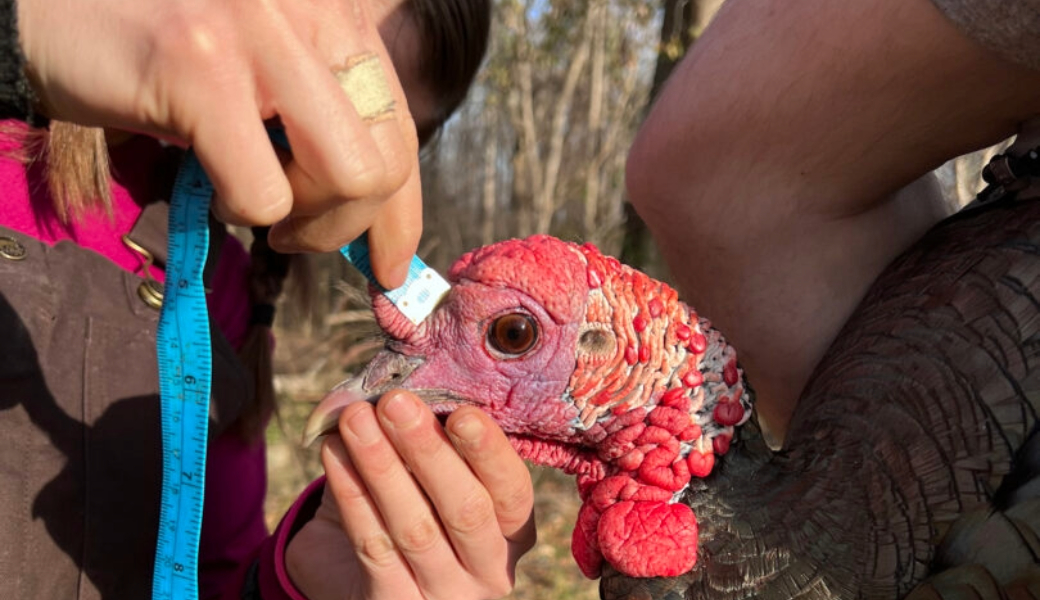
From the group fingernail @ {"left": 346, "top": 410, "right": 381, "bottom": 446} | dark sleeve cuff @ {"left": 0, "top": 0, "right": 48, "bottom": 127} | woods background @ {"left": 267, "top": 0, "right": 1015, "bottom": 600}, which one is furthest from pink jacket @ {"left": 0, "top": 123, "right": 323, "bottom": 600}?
woods background @ {"left": 267, "top": 0, "right": 1015, "bottom": 600}

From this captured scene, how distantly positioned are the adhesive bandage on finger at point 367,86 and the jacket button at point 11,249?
3.56 feet

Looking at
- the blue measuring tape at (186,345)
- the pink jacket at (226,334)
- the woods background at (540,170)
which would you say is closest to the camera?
the blue measuring tape at (186,345)

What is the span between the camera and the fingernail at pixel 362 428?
152 cm

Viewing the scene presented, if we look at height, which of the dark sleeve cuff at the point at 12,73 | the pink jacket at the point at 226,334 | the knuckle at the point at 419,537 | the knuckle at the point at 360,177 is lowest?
the pink jacket at the point at 226,334

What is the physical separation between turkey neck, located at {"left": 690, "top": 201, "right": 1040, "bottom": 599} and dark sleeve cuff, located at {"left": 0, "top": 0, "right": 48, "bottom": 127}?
1237mm

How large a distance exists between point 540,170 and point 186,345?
5.29 metres

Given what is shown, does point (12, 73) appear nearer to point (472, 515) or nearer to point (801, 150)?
point (472, 515)

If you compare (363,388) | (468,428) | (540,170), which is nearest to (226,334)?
(363,388)

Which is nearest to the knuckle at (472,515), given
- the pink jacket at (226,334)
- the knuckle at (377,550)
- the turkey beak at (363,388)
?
the knuckle at (377,550)

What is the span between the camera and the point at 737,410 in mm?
1724

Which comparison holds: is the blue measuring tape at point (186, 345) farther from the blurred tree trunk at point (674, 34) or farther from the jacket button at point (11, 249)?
the blurred tree trunk at point (674, 34)

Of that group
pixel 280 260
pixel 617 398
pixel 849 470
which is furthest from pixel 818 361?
pixel 280 260

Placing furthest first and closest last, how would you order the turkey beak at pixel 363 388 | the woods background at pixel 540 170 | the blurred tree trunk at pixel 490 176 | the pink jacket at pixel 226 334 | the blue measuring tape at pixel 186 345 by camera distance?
the blurred tree trunk at pixel 490 176, the woods background at pixel 540 170, the pink jacket at pixel 226 334, the turkey beak at pixel 363 388, the blue measuring tape at pixel 186 345

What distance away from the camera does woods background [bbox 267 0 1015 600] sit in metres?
Result: 5.87
